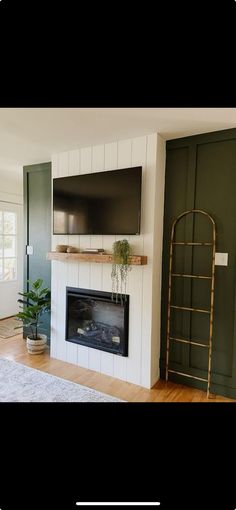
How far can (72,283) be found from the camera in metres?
2.96

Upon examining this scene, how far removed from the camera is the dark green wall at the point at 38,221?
351cm

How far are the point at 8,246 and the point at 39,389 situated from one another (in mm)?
2909

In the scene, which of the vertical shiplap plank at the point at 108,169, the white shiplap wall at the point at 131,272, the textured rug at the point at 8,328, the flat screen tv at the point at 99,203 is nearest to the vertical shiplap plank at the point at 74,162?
the white shiplap wall at the point at 131,272

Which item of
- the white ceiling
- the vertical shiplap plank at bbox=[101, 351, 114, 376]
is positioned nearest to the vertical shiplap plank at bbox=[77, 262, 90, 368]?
the vertical shiplap plank at bbox=[101, 351, 114, 376]

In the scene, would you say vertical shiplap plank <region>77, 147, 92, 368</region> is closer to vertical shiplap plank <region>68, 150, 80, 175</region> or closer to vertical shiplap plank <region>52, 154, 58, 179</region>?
vertical shiplap plank <region>68, 150, 80, 175</region>

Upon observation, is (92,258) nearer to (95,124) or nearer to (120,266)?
(120,266)

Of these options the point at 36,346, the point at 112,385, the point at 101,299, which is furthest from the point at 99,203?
the point at 36,346

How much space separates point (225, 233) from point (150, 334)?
3.75 ft

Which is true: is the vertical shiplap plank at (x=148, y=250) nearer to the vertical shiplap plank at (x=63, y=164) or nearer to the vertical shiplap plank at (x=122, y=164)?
the vertical shiplap plank at (x=122, y=164)

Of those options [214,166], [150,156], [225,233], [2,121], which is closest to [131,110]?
[150,156]

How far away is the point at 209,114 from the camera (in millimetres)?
1980

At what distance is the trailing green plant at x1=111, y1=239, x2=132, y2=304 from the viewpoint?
241 cm
